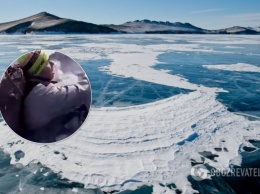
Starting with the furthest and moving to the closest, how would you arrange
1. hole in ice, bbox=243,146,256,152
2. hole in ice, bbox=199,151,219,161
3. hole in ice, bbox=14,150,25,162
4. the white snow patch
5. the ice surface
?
the ice surface, hole in ice, bbox=243,146,256,152, hole in ice, bbox=199,151,219,161, hole in ice, bbox=14,150,25,162, the white snow patch

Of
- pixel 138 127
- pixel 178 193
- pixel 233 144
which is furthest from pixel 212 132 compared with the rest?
pixel 178 193

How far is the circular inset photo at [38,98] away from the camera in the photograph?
7.13 ft

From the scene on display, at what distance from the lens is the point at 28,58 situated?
2180mm

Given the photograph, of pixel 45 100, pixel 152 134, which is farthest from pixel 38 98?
pixel 152 134

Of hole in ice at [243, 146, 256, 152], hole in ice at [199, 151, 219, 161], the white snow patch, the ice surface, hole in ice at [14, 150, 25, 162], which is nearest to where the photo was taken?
the white snow patch

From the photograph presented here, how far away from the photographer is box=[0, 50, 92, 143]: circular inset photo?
2172 mm

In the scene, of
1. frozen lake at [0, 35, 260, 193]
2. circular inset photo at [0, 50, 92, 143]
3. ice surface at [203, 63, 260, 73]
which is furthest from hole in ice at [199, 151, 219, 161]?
ice surface at [203, 63, 260, 73]

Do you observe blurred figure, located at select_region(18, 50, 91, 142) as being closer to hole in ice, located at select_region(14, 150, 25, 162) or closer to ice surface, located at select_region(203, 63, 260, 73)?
hole in ice, located at select_region(14, 150, 25, 162)

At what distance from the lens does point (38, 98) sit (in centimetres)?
220

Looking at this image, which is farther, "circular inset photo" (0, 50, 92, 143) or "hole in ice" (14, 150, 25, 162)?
"hole in ice" (14, 150, 25, 162)

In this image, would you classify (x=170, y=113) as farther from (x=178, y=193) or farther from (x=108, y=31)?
(x=108, y=31)

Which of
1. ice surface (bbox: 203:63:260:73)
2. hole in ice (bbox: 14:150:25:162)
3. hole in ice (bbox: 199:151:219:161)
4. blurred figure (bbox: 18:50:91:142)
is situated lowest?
hole in ice (bbox: 199:151:219:161)

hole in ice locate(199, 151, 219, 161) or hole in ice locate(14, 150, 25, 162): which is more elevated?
hole in ice locate(14, 150, 25, 162)

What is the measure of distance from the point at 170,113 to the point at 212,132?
1.47 m
